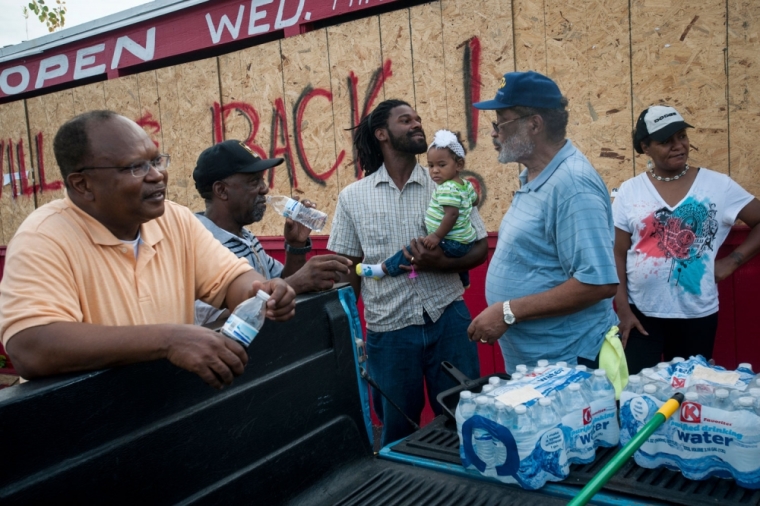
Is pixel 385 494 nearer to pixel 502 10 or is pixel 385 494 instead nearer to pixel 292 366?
pixel 292 366

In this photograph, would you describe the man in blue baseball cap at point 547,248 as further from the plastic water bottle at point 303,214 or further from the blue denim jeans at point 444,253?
the plastic water bottle at point 303,214

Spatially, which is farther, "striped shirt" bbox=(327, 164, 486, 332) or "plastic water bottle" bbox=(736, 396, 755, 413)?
"striped shirt" bbox=(327, 164, 486, 332)

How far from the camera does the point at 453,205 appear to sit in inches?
142

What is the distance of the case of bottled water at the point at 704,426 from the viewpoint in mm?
1790

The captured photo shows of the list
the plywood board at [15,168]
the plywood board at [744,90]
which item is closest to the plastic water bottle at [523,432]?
the plywood board at [744,90]

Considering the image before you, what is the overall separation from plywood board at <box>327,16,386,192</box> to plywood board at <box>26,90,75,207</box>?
3.79m

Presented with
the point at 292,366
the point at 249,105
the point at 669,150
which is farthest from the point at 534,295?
the point at 249,105

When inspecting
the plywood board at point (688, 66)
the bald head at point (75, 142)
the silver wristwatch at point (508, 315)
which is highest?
the plywood board at point (688, 66)

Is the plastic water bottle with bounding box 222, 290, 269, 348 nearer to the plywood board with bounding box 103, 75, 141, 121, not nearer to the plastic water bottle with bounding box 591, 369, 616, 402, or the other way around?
the plastic water bottle with bounding box 591, 369, 616, 402

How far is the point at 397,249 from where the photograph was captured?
3740mm

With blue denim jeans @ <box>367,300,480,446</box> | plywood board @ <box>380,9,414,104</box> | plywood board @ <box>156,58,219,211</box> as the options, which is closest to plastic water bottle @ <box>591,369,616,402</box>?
blue denim jeans @ <box>367,300,480,446</box>

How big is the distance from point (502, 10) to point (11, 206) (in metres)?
7.19

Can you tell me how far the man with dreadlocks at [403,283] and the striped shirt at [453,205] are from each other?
11cm

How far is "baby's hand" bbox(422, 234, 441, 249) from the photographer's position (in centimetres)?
356
